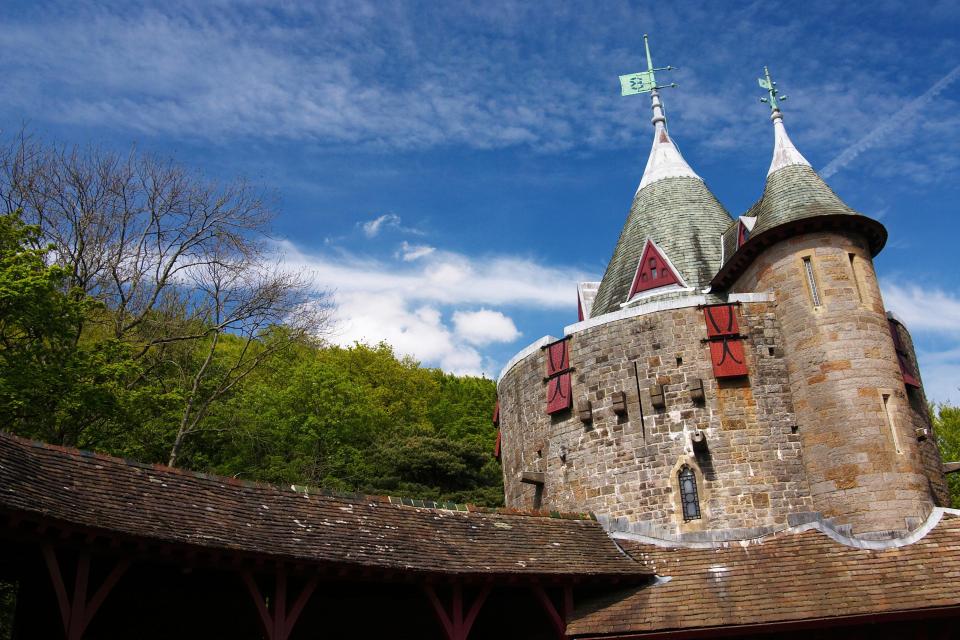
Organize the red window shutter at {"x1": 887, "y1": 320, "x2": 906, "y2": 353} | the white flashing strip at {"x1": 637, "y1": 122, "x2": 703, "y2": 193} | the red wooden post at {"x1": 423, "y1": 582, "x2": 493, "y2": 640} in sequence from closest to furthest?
the red wooden post at {"x1": 423, "y1": 582, "x2": 493, "y2": 640} → the red window shutter at {"x1": 887, "y1": 320, "x2": 906, "y2": 353} → the white flashing strip at {"x1": 637, "y1": 122, "x2": 703, "y2": 193}

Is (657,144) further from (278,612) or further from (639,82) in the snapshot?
(278,612)

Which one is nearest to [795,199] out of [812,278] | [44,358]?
[812,278]

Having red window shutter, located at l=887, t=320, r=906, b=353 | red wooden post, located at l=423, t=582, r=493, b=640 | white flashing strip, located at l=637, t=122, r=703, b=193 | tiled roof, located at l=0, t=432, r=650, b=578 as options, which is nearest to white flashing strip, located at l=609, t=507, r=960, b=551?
tiled roof, located at l=0, t=432, r=650, b=578

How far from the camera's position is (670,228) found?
23312mm

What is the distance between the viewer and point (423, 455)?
107 feet

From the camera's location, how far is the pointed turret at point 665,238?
72.2 feet

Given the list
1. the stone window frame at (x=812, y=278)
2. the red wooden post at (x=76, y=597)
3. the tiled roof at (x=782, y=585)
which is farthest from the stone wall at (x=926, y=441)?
the red wooden post at (x=76, y=597)

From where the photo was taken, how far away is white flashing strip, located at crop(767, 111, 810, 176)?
20266mm

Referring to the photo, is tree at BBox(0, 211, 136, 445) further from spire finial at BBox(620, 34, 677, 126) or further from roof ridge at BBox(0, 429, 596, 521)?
spire finial at BBox(620, 34, 677, 126)

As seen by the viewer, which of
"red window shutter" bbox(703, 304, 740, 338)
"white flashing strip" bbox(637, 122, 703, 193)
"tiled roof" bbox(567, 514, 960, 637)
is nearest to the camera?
"tiled roof" bbox(567, 514, 960, 637)

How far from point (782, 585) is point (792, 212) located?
7.71 meters

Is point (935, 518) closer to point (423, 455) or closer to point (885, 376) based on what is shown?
point (885, 376)

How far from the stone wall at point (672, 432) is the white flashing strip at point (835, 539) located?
37 cm

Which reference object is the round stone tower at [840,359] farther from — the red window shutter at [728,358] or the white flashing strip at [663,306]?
the red window shutter at [728,358]
